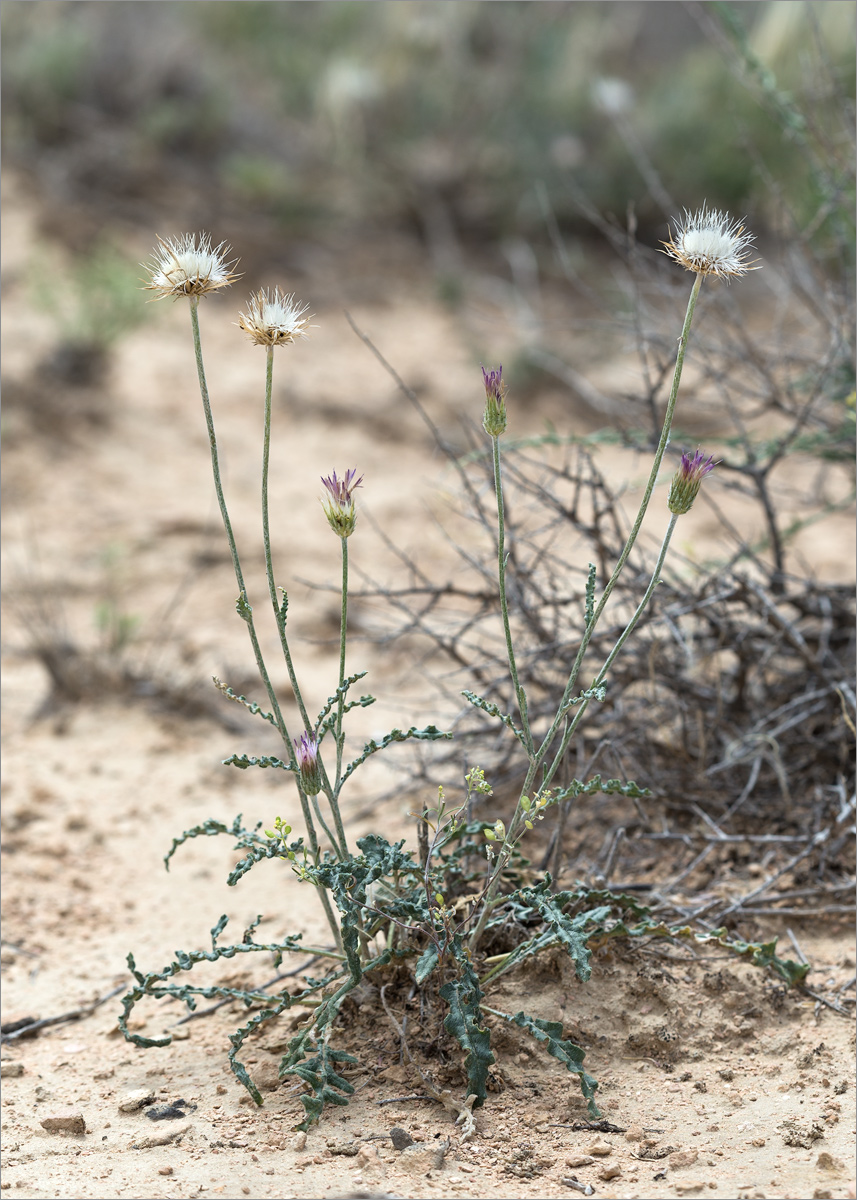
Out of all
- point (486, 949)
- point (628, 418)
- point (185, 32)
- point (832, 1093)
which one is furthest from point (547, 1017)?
point (185, 32)

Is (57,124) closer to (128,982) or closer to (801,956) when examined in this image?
Answer: (128,982)

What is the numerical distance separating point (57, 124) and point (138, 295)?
213cm

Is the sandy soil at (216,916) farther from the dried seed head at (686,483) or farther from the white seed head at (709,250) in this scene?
the white seed head at (709,250)

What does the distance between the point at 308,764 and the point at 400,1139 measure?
534mm

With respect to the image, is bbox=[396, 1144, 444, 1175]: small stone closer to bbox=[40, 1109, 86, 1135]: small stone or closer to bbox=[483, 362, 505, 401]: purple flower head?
bbox=[40, 1109, 86, 1135]: small stone

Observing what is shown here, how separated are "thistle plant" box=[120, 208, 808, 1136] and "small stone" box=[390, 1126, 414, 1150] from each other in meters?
0.08

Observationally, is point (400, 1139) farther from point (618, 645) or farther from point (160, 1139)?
point (618, 645)

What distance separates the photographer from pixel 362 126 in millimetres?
7469

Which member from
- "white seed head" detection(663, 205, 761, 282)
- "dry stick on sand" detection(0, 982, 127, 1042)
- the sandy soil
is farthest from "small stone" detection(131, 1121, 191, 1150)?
"white seed head" detection(663, 205, 761, 282)

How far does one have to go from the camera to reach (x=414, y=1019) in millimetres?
1799

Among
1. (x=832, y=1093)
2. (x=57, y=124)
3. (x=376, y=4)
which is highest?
(x=376, y=4)

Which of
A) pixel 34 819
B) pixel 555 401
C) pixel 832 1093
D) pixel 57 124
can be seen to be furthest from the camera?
pixel 57 124

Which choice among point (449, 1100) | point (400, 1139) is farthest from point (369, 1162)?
point (449, 1100)

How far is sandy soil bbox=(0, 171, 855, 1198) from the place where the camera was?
1.54 metres
